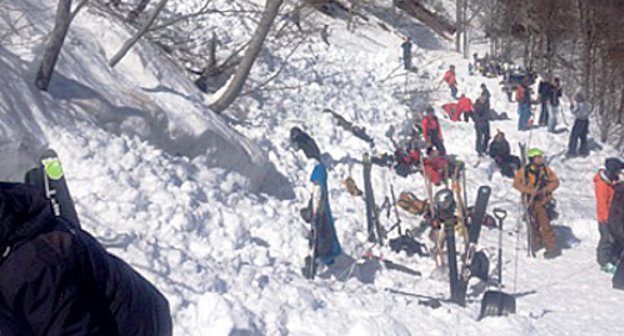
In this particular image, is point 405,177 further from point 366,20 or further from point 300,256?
point 366,20

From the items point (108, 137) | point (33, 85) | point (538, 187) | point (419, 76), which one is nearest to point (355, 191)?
point (538, 187)

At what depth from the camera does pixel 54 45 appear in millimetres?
7602

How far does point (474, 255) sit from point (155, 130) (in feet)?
13.3

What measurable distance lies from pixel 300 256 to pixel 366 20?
880 inches

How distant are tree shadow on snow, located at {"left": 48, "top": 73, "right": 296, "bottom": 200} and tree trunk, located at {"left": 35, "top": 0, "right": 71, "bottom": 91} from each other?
0.17 m

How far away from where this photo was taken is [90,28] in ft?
33.2

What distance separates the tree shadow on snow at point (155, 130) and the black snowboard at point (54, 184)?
13.6ft

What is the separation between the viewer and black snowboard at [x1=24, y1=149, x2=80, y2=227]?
3.67 metres

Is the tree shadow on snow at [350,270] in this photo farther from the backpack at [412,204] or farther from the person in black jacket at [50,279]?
the person in black jacket at [50,279]

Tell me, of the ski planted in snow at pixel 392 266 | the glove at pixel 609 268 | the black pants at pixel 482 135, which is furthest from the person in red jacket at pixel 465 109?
the ski planted in snow at pixel 392 266

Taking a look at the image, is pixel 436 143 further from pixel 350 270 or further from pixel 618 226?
pixel 350 270

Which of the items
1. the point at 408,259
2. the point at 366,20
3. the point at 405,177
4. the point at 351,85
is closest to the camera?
the point at 408,259

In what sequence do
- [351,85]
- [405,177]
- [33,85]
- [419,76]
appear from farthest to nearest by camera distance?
1. [419,76]
2. [351,85]
3. [405,177]
4. [33,85]

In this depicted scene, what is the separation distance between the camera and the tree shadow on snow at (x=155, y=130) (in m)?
7.98
